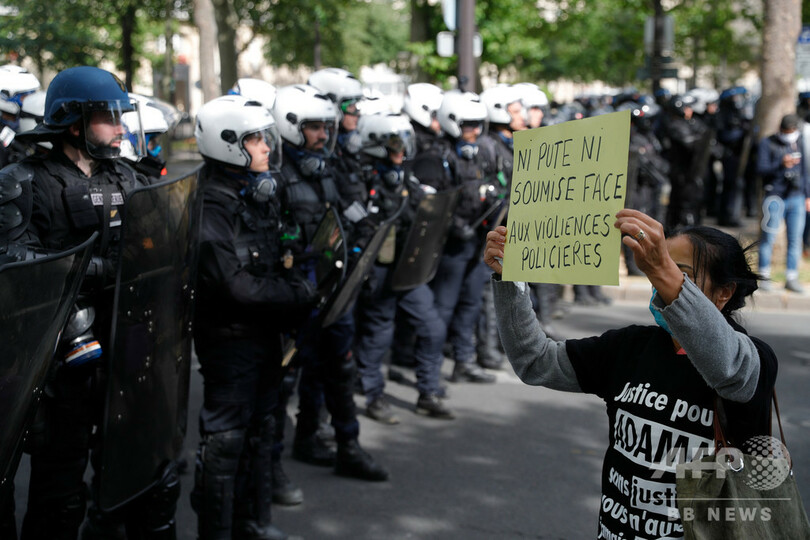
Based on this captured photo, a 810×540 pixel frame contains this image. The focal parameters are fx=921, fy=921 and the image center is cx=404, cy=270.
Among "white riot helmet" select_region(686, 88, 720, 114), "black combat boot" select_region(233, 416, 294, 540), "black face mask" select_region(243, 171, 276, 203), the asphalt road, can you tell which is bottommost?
the asphalt road

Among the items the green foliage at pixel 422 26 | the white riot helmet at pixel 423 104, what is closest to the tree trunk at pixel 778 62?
the white riot helmet at pixel 423 104

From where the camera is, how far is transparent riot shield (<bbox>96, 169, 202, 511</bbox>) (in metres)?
2.82

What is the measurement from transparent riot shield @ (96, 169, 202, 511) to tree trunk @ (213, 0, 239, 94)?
1982 cm

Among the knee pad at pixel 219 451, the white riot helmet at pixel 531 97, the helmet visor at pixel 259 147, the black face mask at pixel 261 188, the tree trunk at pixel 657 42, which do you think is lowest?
the knee pad at pixel 219 451

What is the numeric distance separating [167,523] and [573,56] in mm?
38617

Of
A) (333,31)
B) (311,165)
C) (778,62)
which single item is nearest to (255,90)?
(311,165)

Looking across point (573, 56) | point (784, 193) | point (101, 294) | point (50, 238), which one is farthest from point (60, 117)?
point (573, 56)

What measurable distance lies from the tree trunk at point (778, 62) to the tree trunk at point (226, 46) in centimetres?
1437

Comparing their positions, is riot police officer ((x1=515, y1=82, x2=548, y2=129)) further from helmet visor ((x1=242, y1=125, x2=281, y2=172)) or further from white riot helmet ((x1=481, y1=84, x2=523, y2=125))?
helmet visor ((x1=242, y1=125, x2=281, y2=172))

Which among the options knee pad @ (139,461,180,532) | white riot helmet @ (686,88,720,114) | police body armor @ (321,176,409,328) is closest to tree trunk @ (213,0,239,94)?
white riot helmet @ (686,88,720,114)

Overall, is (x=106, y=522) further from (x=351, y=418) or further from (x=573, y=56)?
(x=573, y=56)

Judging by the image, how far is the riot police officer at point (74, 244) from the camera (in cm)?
321

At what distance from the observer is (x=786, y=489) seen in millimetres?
1961

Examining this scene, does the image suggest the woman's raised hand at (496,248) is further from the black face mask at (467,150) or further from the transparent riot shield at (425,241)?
the black face mask at (467,150)
